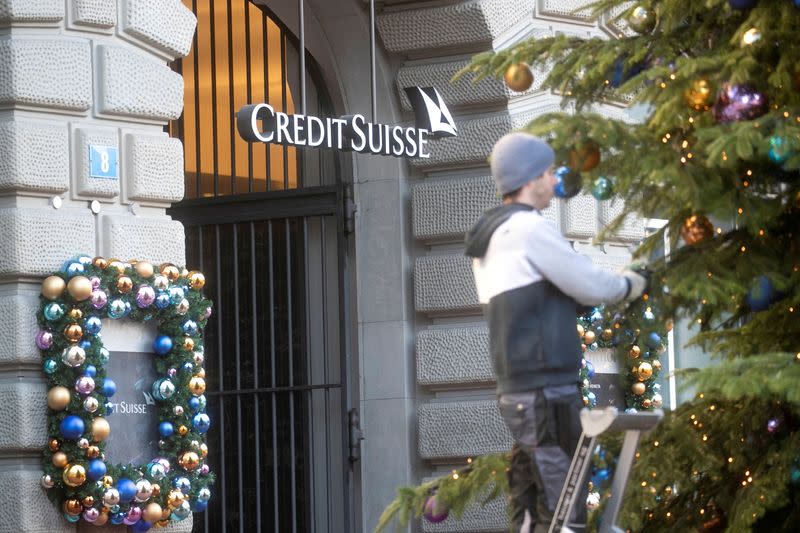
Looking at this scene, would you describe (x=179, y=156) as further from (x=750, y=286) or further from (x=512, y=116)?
(x=750, y=286)

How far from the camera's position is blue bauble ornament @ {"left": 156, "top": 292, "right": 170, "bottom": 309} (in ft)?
27.7

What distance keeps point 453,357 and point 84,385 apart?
2852mm

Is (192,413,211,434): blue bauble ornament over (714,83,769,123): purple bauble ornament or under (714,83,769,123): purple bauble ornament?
under

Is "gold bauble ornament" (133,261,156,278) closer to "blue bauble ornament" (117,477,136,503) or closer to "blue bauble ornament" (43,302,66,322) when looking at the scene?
"blue bauble ornament" (43,302,66,322)

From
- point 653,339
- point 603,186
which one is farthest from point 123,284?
point 603,186

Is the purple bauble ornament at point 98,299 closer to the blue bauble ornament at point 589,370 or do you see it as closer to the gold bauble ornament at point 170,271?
the gold bauble ornament at point 170,271

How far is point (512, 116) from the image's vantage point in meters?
10.2

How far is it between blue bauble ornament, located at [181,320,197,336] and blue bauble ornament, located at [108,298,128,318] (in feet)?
1.38

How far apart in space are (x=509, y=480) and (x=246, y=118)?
13.6ft

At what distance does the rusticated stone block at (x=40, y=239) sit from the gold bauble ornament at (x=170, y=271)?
1.37ft

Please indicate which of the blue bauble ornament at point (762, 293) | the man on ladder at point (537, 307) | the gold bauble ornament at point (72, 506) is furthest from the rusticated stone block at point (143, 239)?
the blue bauble ornament at point (762, 293)

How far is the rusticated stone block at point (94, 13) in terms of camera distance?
8.39 m

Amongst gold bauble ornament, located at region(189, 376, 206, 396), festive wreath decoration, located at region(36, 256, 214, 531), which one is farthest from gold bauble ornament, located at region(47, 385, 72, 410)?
gold bauble ornament, located at region(189, 376, 206, 396)

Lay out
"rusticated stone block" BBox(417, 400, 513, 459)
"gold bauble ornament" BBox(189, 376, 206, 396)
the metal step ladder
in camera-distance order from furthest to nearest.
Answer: "rusticated stone block" BBox(417, 400, 513, 459), "gold bauble ornament" BBox(189, 376, 206, 396), the metal step ladder
